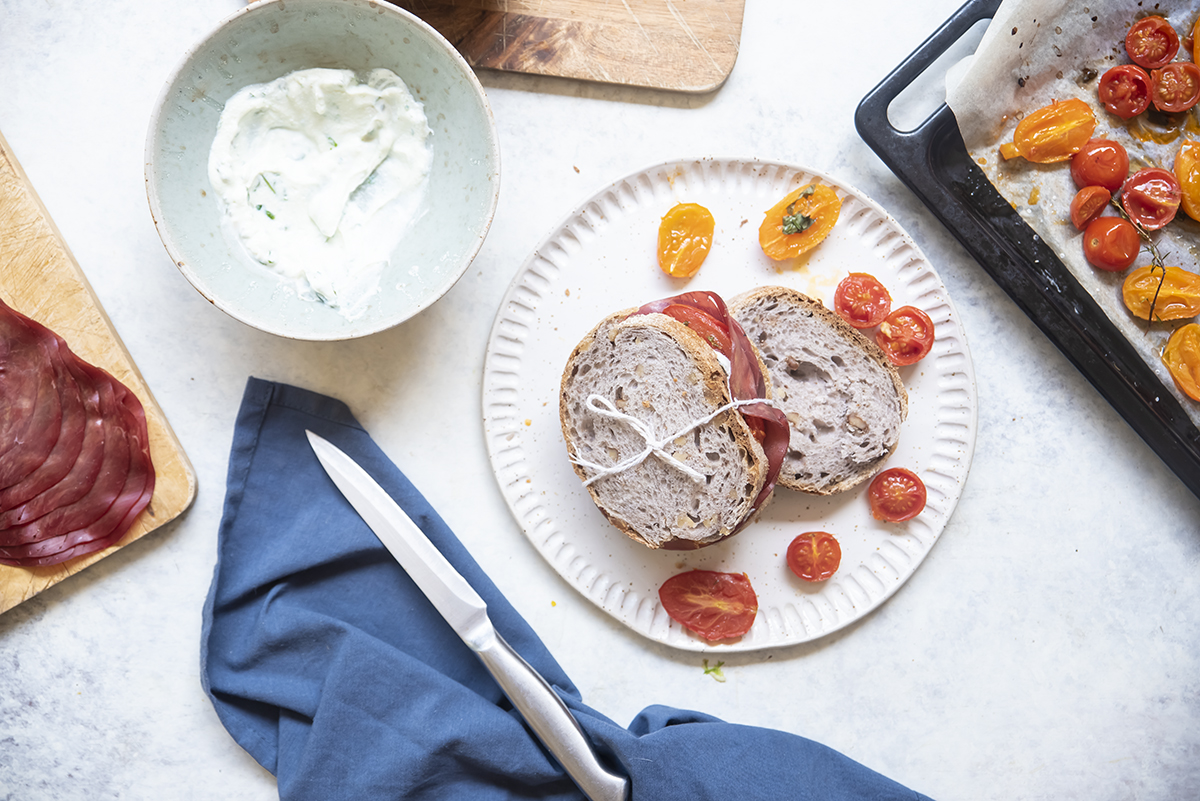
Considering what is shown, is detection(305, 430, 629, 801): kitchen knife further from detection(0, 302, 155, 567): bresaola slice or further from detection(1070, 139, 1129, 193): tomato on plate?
detection(1070, 139, 1129, 193): tomato on plate

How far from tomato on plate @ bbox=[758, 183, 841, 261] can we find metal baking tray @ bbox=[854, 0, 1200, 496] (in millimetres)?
189

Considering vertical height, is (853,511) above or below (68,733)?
above

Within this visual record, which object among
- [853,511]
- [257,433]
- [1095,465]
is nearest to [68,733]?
[257,433]

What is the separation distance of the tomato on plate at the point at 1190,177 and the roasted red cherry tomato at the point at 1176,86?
0.12 metres

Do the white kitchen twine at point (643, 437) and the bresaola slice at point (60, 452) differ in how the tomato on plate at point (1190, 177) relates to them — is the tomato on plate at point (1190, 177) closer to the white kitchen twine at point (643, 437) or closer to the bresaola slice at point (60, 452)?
the white kitchen twine at point (643, 437)

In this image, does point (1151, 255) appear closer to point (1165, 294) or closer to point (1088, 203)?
point (1165, 294)

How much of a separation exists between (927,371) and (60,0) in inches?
97.9

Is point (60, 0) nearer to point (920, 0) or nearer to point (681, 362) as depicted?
point (681, 362)

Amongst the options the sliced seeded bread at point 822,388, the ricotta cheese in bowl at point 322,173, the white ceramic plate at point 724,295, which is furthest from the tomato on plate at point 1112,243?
the ricotta cheese in bowl at point 322,173

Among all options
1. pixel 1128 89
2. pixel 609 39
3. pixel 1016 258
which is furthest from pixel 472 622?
pixel 1128 89

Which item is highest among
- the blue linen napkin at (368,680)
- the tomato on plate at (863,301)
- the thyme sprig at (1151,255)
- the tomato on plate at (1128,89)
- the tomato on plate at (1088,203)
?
the tomato on plate at (1128,89)

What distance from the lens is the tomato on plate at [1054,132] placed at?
1878mm

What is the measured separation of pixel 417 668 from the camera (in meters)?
1.82

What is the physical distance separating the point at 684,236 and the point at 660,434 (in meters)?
0.54
